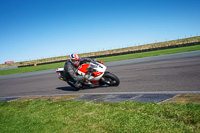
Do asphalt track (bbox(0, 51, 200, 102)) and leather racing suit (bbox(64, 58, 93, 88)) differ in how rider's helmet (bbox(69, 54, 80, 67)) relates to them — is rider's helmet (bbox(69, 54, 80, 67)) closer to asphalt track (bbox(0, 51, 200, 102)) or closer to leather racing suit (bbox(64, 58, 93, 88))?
leather racing suit (bbox(64, 58, 93, 88))

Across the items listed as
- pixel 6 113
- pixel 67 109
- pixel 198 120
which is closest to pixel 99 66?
pixel 67 109

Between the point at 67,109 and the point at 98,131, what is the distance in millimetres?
1870

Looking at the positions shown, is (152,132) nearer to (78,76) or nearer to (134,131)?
(134,131)

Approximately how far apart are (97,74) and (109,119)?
4.09 metres

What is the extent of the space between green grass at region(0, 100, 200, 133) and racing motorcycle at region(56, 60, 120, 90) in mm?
2813

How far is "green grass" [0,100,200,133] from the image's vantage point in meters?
3.27

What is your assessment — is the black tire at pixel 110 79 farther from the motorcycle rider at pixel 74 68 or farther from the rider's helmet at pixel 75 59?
the rider's helmet at pixel 75 59

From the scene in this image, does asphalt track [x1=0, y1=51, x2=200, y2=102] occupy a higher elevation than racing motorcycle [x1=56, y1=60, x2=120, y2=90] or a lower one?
lower

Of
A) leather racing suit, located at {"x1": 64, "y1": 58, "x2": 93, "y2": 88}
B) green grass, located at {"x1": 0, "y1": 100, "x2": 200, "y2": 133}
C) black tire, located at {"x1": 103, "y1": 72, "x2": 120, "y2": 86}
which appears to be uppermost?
leather racing suit, located at {"x1": 64, "y1": 58, "x2": 93, "y2": 88}

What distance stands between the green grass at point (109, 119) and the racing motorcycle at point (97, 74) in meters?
2.81

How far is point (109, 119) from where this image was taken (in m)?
3.84

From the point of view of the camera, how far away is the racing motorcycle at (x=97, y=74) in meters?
7.86

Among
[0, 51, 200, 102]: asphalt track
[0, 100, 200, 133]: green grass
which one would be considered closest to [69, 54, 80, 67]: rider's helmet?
[0, 51, 200, 102]: asphalt track

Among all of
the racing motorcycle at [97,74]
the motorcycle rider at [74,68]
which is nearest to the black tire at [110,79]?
the racing motorcycle at [97,74]
